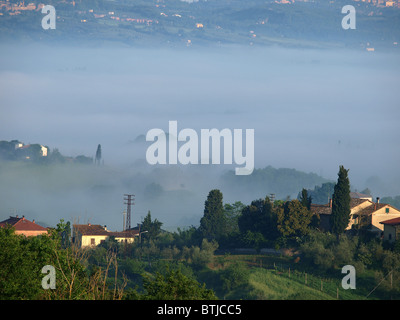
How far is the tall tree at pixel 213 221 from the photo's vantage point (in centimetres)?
8506

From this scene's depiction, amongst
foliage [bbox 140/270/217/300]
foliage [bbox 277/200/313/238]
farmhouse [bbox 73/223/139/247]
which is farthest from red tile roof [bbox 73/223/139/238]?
foliage [bbox 140/270/217/300]

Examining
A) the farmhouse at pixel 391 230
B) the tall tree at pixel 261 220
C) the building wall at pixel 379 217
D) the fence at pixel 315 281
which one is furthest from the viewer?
the tall tree at pixel 261 220

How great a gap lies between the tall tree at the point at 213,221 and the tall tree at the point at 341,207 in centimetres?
1333

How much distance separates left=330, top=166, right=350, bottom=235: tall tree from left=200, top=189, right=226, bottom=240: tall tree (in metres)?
13.3

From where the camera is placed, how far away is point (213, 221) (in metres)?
86.1

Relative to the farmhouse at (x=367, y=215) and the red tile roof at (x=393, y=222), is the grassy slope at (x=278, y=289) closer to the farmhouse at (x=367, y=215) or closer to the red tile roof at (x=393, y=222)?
the farmhouse at (x=367, y=215)

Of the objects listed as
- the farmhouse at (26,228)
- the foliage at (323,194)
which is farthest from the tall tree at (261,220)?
the foliage at (323,194)

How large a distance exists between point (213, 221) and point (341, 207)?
53.4ft

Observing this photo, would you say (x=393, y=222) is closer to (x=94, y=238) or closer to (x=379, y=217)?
(x=379, y=217)

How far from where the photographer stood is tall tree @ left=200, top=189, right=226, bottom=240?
85.1 m

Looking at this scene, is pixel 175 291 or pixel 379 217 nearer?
pixel 175 291

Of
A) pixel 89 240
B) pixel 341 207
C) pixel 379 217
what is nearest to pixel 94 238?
pixel 89 240

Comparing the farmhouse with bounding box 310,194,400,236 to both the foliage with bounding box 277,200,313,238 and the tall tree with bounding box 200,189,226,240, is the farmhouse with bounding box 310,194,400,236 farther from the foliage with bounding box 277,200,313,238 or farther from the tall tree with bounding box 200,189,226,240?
the tall tree with bounding box 200,189,226,240
